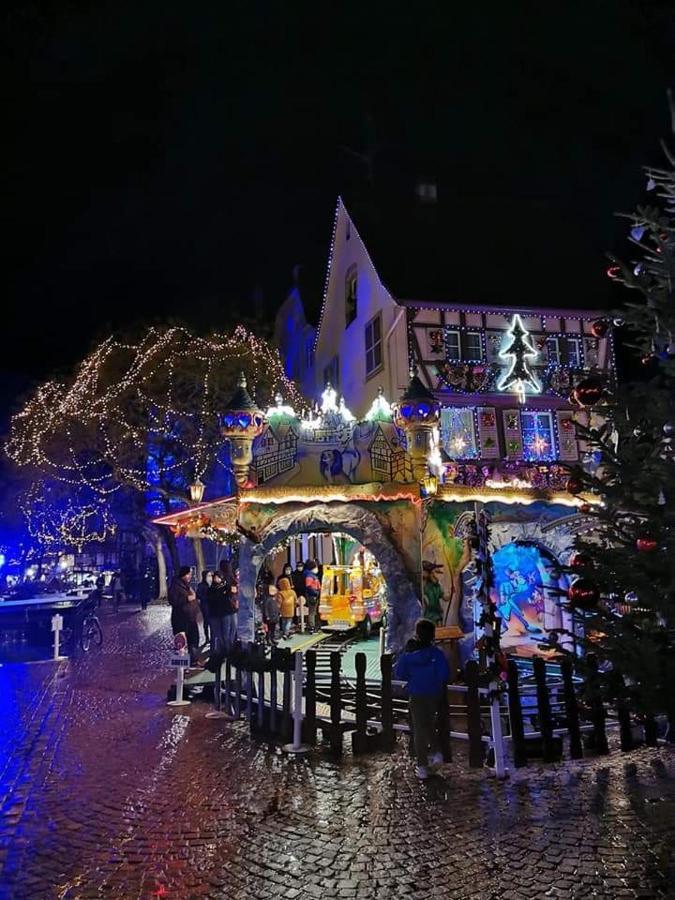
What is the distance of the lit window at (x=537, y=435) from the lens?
1991cm

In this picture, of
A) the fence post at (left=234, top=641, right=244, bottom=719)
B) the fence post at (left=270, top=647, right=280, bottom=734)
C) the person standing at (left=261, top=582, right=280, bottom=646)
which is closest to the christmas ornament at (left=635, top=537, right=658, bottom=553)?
the fence post at (left=270, top=647, right=280, bottom=734)

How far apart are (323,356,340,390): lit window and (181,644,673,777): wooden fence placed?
16.6 metres

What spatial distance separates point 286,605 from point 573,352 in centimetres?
1181

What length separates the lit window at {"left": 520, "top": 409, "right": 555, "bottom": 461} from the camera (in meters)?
19.9

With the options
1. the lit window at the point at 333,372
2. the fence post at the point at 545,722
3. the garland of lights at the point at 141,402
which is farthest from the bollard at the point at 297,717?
the garland of lights at the point at 141,402

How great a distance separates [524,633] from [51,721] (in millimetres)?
11438

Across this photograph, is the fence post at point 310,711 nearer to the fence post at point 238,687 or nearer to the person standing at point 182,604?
the fence post at point 238,687

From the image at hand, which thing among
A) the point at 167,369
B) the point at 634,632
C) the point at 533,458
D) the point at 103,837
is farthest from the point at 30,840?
the point at 167,369

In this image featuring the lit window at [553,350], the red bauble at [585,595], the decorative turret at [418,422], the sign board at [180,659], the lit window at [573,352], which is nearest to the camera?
the red bauble at [585,595]

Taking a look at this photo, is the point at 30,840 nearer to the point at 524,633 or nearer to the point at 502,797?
the point at 502,797

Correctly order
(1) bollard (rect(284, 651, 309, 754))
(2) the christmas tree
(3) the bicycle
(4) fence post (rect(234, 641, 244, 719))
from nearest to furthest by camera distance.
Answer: (2) the christmas tree < (1) bollard (rect(284, 651, 309, 754)) < (4) fence post (rect(234, 641, 244, 719)) < (3) the bicycle

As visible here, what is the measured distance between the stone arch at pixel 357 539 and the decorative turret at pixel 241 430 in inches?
53.3

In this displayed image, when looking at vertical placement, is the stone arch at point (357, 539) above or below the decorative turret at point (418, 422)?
below

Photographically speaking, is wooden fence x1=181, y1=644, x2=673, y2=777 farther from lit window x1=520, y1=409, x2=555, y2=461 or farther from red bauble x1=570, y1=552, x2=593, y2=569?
lit window x1=520, y1=409, x2=555, y2=461
